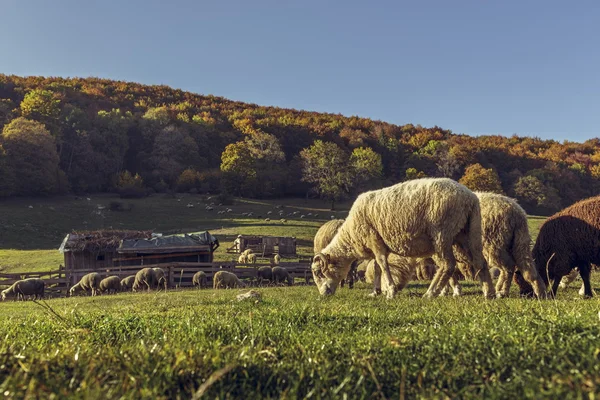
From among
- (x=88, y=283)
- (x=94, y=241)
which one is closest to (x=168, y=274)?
(x=88, y=283)

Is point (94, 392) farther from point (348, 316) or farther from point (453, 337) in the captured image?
point (348, 316)

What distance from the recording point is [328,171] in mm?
74062

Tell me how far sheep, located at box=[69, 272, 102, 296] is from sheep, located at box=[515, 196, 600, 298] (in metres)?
20.3

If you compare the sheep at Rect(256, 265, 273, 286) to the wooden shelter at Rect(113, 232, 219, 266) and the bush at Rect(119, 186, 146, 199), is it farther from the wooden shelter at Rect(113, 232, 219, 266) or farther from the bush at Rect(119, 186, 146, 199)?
the bush at Rect(119, 186, 146, 199)

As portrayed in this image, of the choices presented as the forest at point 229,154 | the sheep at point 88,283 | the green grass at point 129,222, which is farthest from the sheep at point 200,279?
the forest at point 229,154

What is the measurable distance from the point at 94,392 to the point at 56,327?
9.82 feet

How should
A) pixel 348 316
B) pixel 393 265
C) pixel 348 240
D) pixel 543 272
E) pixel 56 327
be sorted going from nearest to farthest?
1. pixel 56 327
2. pixel 348 316
3. pixel 543 272
4. pixel 348 240
5. pixel 393 265

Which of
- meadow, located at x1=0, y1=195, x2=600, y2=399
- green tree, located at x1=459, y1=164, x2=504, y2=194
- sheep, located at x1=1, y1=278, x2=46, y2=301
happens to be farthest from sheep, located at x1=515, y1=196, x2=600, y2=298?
green tree, located at x1=459, y1=164, x2=504, y2=194

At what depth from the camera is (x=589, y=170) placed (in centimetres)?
8975

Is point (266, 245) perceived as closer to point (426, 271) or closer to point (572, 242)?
point (426, 271)

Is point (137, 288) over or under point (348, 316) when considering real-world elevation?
under

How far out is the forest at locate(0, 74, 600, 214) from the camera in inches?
2689

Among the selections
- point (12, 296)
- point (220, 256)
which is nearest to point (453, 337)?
point (12, 296)

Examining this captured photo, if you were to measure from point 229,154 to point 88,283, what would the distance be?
176ft
